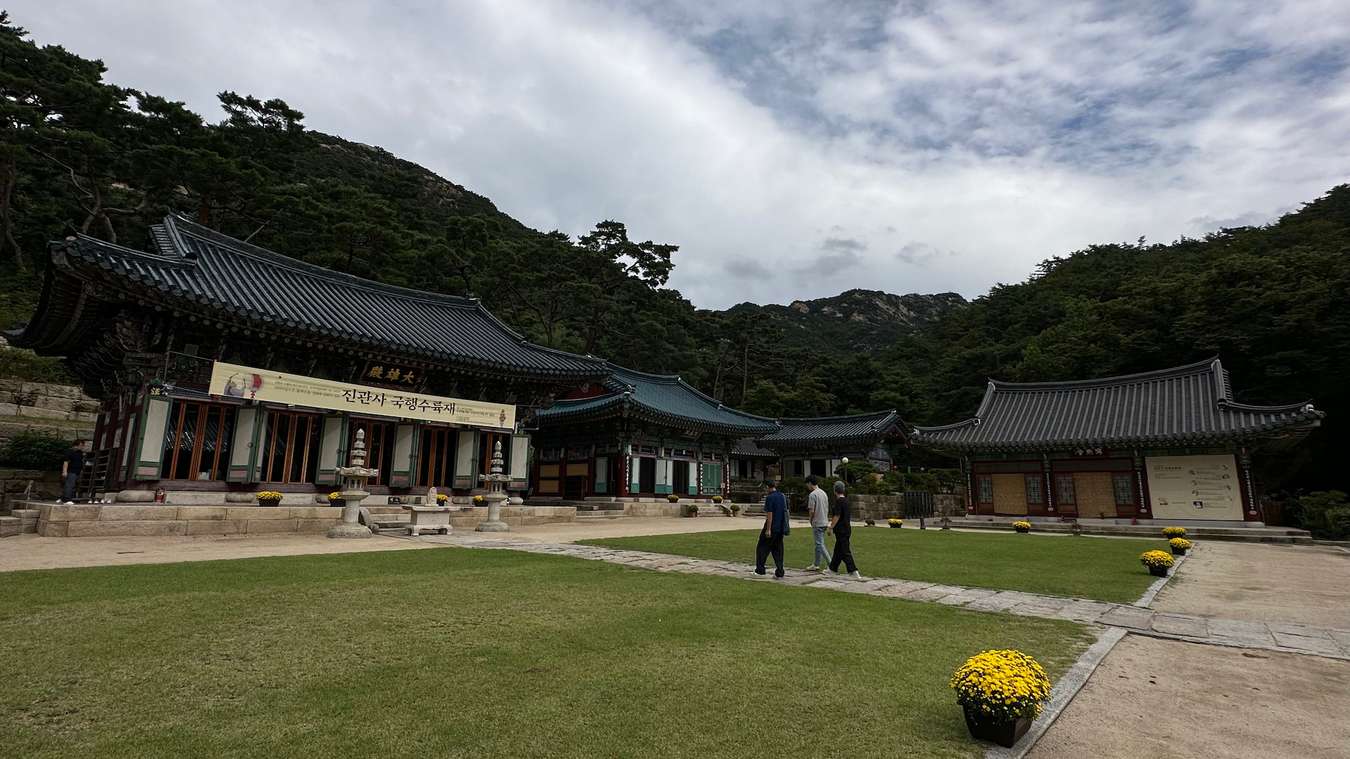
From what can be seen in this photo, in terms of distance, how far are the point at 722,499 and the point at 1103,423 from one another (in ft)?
59.2

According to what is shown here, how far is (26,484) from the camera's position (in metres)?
18.8

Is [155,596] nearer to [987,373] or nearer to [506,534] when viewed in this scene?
[506,534]

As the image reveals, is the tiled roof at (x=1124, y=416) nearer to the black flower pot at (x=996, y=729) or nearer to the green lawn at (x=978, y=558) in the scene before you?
the green lawn at (x=978, y=558)

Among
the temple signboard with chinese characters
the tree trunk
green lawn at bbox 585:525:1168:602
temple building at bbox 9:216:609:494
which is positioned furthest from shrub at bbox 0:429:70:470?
green lawn at bbox 585:525:1168:602

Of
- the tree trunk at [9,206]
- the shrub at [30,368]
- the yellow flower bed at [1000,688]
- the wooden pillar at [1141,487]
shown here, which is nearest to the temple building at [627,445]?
the wooden pillar at [1141,487]

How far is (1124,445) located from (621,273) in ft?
115

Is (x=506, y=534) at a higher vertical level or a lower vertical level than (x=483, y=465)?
lower

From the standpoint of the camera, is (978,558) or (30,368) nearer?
(978,558)

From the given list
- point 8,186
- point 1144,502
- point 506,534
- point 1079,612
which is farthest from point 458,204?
point 1079,612

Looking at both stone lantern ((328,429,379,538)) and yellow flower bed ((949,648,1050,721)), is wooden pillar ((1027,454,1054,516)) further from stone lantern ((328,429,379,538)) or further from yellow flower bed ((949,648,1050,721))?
yellow flower bed ((949,648,1050,721))

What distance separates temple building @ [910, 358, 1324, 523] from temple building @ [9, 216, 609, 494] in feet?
65.0

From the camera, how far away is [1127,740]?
350 cm

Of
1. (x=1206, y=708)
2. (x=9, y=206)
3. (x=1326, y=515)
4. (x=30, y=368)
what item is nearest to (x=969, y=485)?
(x=1326, y=515)

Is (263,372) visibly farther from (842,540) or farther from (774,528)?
(842,540)
